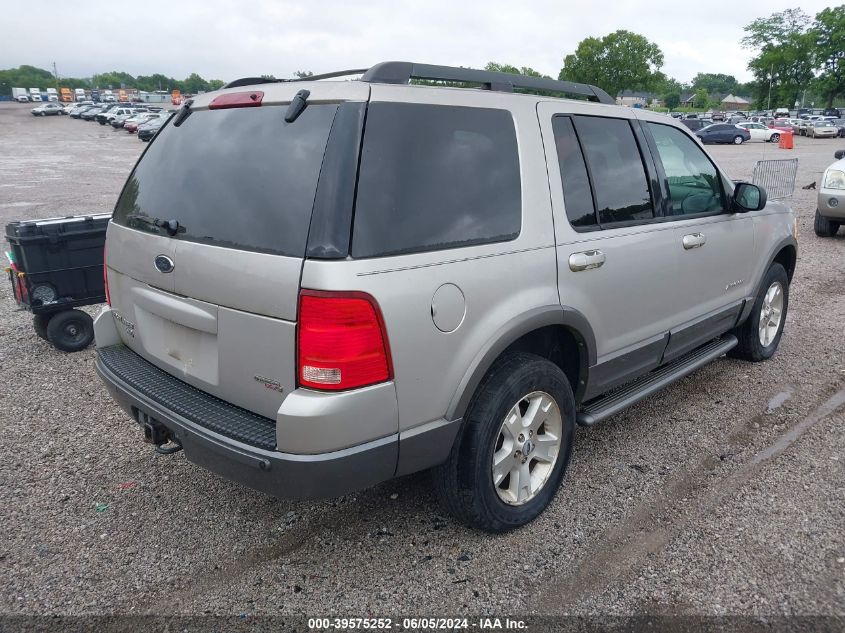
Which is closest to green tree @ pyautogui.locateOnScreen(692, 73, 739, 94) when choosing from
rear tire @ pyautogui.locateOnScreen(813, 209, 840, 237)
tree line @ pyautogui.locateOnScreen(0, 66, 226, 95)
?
tree line @ pyautogui.locateOnScreen(0, 66, 226, 95)

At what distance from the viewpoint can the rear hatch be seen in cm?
237

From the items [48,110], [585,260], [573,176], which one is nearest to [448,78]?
[573,176]

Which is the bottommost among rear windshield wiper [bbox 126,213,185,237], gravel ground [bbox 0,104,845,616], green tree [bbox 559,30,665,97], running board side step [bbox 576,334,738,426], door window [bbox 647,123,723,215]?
gravel ground [bbox 0,104,845,616]

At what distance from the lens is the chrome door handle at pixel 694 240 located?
3857mm

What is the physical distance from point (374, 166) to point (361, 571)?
1.75m

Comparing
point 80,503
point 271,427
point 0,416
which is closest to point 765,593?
point 271,427

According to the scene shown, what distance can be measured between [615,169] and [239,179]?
2.03 m

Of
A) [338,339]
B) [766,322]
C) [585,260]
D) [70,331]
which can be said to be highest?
[585,260]

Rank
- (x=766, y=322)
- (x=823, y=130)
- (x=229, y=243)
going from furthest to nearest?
(x=823, y=130), (x=766, y=322), (x=229, y=243)

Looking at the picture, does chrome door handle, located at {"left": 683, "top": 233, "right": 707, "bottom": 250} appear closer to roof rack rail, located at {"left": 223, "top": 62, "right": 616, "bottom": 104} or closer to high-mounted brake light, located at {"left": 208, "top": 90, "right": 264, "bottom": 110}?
roof rack rail, located at {"left": 223, "top": 62, "right": 616, "bottom": 104}

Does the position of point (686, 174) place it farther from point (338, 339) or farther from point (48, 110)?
point (48, 110)

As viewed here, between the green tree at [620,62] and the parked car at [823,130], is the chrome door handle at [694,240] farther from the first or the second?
the green tree at [620,62]

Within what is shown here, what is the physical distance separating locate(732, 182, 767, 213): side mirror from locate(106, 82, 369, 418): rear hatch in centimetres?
302

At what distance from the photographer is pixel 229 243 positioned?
2.53m
